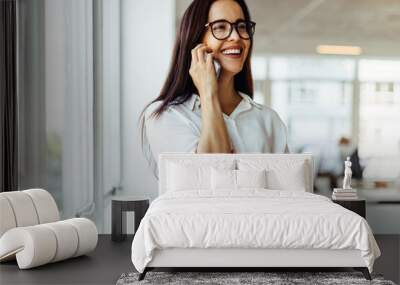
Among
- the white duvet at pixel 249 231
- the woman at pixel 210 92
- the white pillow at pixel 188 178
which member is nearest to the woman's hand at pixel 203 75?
the woman at pixel 210 92

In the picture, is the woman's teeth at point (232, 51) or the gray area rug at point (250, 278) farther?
the woman's teeth at point (232, 51)

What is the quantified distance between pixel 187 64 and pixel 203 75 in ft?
0.66

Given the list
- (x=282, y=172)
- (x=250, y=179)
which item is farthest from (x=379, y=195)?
(x=250, y=179)

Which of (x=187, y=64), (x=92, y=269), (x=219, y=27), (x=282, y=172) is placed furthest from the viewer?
(x=187, y=64)

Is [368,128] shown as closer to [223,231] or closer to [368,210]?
[368,210]

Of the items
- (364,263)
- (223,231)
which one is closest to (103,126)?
(223,231)

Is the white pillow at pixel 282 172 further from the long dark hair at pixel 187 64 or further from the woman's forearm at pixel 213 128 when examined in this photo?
the long dark hair at pixel 187 64

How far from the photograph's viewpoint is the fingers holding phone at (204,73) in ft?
21.5

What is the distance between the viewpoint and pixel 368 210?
695 cm

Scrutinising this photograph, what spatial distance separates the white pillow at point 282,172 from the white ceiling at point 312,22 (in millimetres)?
1174

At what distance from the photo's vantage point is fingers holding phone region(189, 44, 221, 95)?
21.5ft

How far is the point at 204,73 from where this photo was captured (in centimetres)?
657

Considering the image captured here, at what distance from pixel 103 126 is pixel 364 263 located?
3127 mm

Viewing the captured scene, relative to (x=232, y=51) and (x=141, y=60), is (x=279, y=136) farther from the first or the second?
(x=141, y=60)
